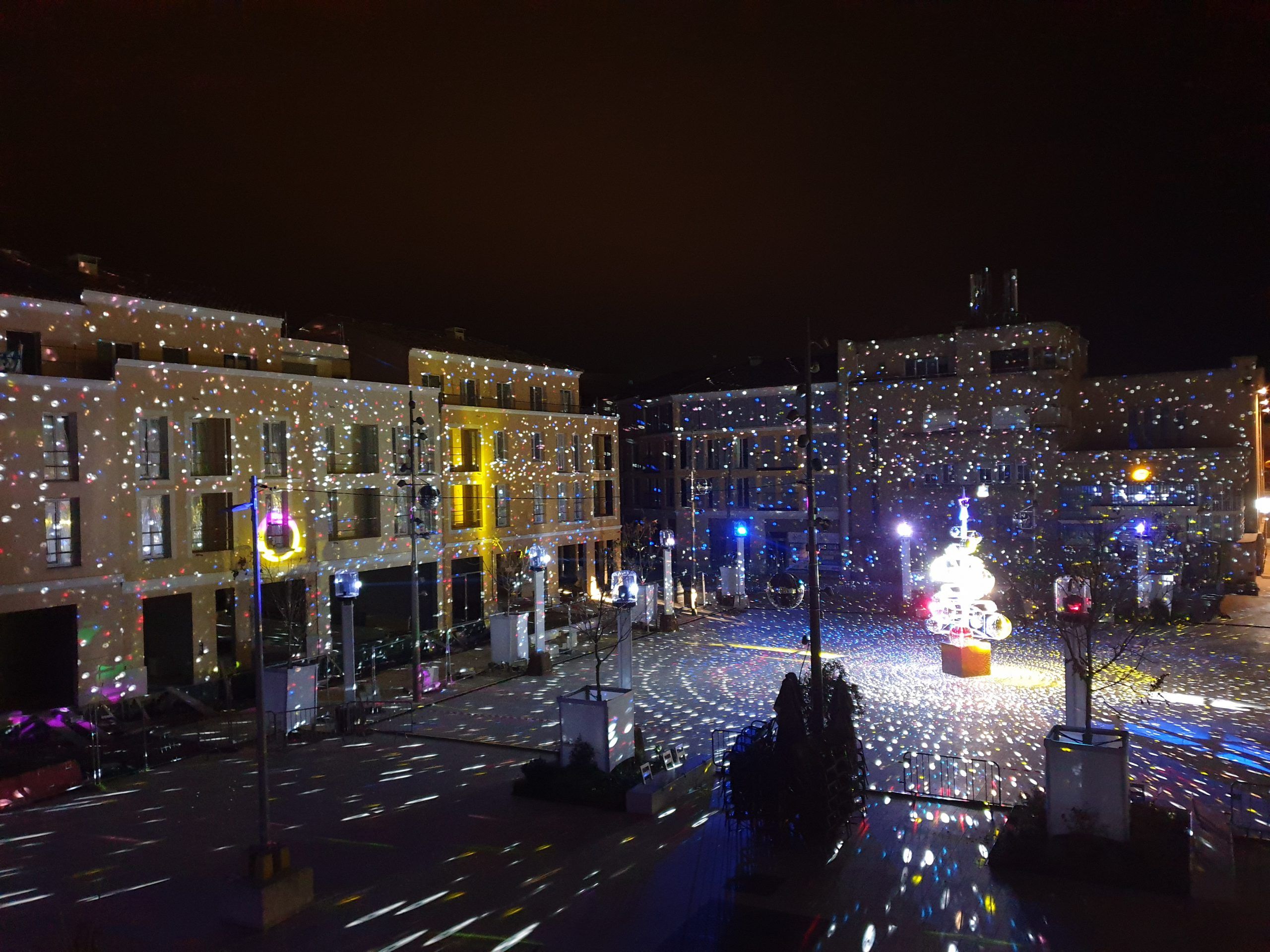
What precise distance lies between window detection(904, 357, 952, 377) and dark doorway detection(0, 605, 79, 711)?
33.4 meters

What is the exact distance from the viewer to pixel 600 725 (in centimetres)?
1345

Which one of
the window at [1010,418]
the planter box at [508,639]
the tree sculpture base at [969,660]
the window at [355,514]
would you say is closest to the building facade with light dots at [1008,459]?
the window at [1010,418]

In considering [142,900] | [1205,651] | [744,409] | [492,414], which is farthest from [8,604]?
[744,409]

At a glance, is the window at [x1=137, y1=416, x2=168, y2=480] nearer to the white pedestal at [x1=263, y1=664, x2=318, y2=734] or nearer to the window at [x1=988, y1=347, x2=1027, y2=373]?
the white pedestal at [x1=263, y1=664, x2=318, y2=734]

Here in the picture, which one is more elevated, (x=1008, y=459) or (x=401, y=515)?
(x=1008, y=459)

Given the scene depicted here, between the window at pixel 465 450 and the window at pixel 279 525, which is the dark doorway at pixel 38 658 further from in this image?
the window at pixel 465 450

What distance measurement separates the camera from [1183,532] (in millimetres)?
33094

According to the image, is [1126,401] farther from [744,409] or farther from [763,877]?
[763,877]

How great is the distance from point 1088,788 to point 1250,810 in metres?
3.14

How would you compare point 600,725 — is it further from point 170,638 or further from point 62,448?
point 170,638

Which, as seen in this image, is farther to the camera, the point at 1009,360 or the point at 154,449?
the point at 1009,360

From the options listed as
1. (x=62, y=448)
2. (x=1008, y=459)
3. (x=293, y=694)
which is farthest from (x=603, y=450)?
(x=293, y=694)

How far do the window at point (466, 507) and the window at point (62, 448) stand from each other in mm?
13038

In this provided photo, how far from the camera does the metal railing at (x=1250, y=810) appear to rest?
10.6 meters
